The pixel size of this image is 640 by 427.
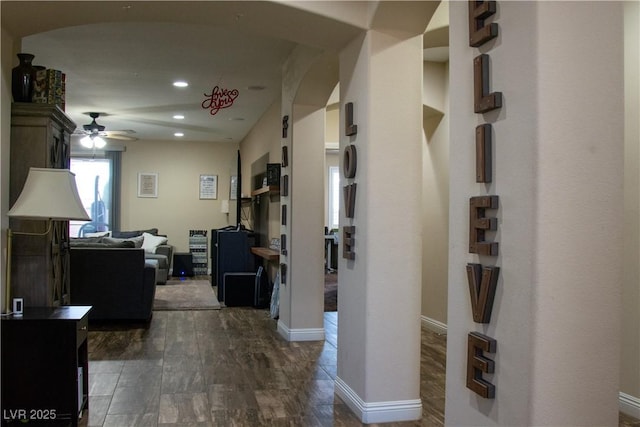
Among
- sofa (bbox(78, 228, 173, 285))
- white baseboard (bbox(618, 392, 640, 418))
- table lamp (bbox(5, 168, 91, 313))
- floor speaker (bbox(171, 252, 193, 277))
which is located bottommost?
white baseboard (bbox(618, 392, 640, 418))

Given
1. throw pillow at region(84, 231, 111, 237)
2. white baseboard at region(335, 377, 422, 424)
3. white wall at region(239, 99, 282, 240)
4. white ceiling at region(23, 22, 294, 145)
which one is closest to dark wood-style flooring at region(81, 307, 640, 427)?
white baseboard at region(335, 377, 422, 424)

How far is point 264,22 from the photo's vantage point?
3.33 meters

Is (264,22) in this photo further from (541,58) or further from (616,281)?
(616,281)

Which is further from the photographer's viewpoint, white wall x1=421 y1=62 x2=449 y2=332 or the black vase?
white wall x1=421 y1=62 x2=449 y2=332

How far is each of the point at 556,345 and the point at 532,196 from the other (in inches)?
17.9

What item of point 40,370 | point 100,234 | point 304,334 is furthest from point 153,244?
point 40,370

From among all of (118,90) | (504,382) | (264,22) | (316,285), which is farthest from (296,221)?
(504,382)

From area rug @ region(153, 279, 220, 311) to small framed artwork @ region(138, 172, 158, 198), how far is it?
2092mm

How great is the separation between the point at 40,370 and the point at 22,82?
1662mm

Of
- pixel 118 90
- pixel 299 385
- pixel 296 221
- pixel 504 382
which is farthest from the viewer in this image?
pixel 118 90

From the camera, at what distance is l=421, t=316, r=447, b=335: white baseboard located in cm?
555

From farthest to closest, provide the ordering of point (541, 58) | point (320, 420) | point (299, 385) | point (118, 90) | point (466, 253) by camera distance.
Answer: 1. point (118, 90)
2. point (299, 385)
3. point (320, 420)
4. point (466, 253)
5. point (541, 58)

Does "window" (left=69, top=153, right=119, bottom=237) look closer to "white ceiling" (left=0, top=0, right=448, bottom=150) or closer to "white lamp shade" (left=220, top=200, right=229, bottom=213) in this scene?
"white ceiling" (left=0, top=0, right=448, bottom=150)

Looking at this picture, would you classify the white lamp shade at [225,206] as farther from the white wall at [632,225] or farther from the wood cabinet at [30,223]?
the white wall at [632,225]
